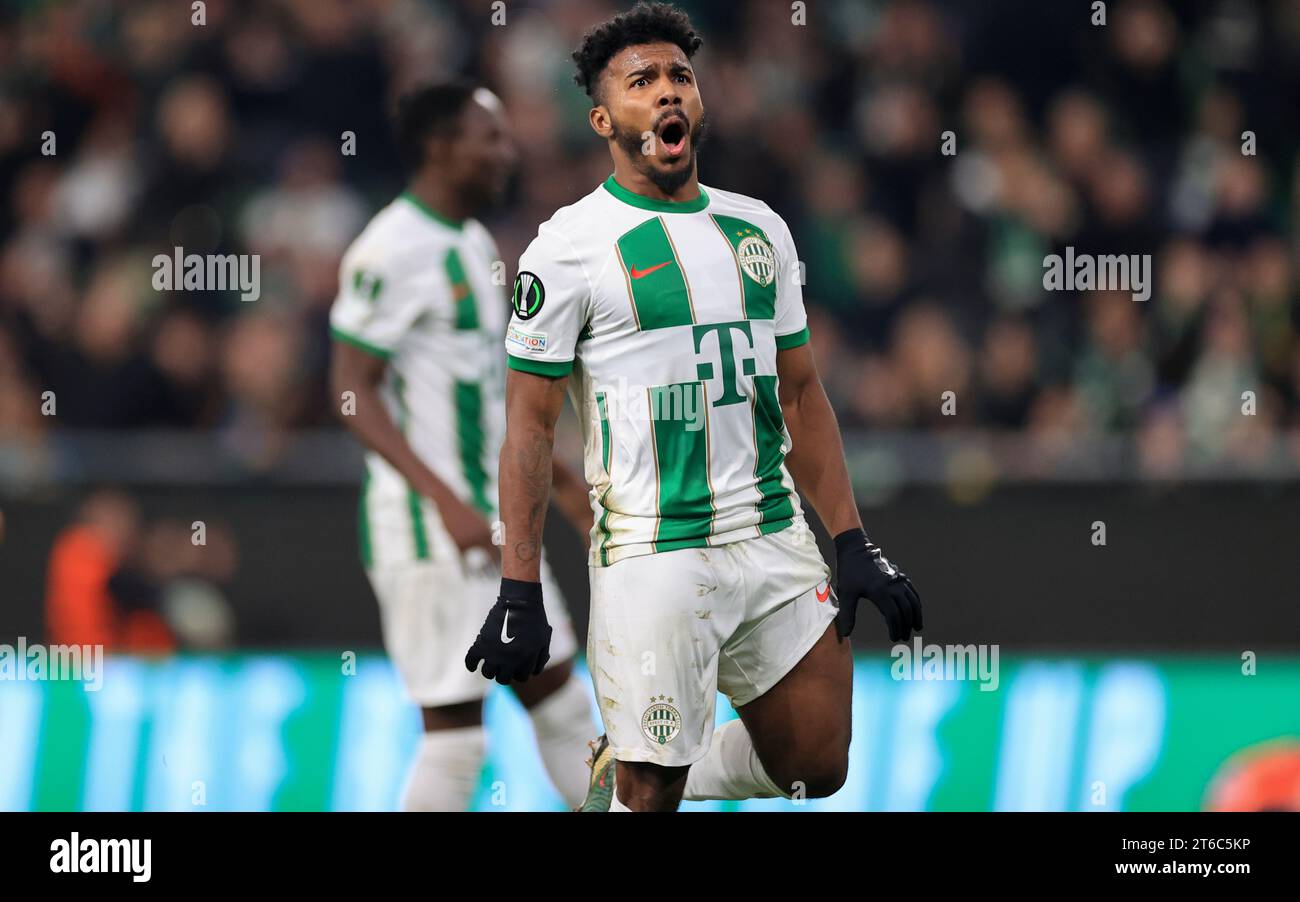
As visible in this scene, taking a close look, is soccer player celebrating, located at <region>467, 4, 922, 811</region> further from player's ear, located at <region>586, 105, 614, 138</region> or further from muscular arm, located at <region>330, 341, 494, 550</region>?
muscular arm, located at <region>330, 341, 494, 550</region>

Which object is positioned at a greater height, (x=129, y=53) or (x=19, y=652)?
(x=129, y=53)

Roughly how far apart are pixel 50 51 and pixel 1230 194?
22.7 ft

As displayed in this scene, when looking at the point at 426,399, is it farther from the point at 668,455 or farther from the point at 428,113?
the point at 668,455

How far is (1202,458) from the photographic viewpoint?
843 centimetres

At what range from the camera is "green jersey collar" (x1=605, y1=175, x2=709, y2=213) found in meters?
4.50

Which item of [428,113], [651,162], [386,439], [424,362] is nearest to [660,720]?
[651,162]

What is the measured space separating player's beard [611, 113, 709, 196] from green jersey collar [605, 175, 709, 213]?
0.13ft

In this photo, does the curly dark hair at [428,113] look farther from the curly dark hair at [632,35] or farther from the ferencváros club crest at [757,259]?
the ferencváros club crest at [757,259]

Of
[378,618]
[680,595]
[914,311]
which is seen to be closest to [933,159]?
[914,311]

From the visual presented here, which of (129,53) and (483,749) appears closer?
(483,749)

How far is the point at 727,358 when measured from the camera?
175 inches

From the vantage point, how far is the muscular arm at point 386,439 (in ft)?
18.9

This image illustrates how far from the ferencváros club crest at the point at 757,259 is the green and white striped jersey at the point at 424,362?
A: 1.72 metres
